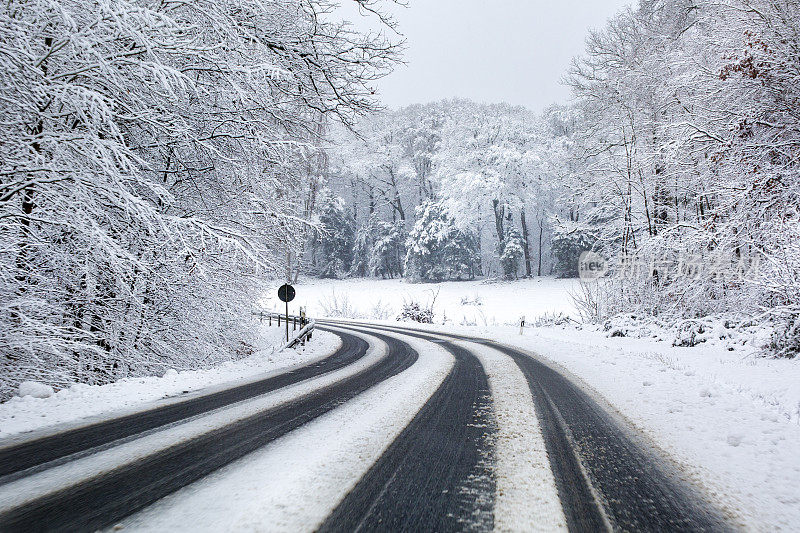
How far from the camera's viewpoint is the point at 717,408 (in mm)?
4008

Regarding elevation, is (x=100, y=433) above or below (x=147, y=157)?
below

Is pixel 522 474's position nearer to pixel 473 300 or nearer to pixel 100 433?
pixel 100 433

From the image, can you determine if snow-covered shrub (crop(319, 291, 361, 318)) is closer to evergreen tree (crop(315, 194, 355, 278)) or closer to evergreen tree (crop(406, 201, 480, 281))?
evergreen tree (crop(406, 201, 480, 281))

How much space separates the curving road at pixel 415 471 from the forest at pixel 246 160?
6.27 ft

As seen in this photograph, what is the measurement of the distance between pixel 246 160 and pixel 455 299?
23.5m

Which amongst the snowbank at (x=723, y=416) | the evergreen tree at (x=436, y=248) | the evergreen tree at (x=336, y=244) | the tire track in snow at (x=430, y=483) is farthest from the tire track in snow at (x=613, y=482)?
the evergreen tree at (x=336, y=244)

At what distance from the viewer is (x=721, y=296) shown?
1083 centimetres

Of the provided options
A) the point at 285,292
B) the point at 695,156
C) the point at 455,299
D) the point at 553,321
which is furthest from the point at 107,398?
the point at 455,299

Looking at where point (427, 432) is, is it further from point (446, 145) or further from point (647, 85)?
point (446, 145)

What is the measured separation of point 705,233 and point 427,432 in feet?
32.9

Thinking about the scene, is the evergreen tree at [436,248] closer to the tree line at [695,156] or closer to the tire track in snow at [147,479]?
the tree line at [695,156]

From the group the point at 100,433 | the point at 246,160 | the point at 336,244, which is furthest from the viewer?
the point at 336,244

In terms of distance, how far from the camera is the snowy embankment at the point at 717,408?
221 centimetres

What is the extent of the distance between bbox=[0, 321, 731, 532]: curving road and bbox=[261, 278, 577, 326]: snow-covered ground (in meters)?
16.7
